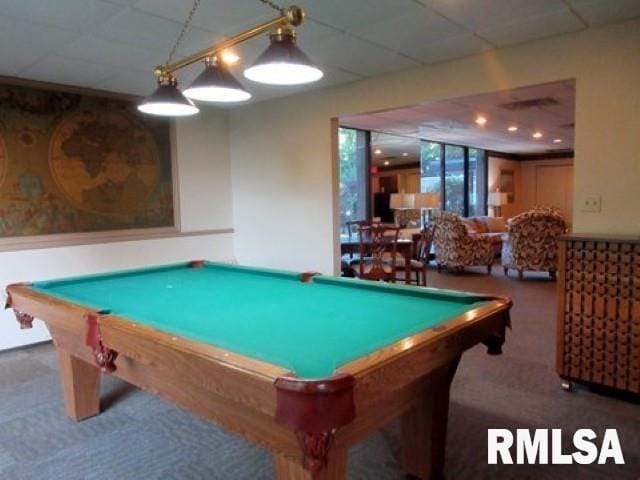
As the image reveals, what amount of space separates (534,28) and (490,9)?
1.65 ft

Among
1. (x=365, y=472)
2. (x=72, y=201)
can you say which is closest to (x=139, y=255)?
(x=72, y=201)

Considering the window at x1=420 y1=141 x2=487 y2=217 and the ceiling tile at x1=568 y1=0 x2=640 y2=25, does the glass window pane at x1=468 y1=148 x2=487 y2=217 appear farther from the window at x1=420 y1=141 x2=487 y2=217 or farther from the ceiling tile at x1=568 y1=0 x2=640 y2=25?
the ceiling tile at x1=568 y1=0 x2=640 y2=25

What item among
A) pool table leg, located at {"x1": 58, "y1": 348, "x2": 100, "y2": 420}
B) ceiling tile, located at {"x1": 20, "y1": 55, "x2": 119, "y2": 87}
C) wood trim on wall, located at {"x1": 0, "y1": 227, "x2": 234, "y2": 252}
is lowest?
pool table leg, located at {"x1": 58, "y1": 348, "x2": 100, "y2": 420}

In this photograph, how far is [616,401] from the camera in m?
2.71

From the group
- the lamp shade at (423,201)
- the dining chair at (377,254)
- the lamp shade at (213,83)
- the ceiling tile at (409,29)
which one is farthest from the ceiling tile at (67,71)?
the lamp shade at (423,201)

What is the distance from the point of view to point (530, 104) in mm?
5445

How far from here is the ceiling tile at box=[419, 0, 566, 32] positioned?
252cm

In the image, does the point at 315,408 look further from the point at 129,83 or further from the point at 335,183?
the point at 129,83

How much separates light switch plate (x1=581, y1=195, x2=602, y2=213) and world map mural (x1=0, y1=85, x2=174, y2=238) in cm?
378

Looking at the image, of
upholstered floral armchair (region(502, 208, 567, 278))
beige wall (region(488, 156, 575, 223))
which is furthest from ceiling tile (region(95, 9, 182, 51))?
beige wall (region(488, 156, 575, 223))

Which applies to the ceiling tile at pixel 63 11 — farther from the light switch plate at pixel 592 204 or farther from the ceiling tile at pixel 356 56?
the light switch plate at pixel 592 204

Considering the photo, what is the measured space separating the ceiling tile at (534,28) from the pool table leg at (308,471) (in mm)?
2704

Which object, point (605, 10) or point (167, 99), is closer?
point (167, 99)

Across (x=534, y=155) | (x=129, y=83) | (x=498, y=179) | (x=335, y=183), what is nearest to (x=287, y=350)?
(x=335, y=183)
